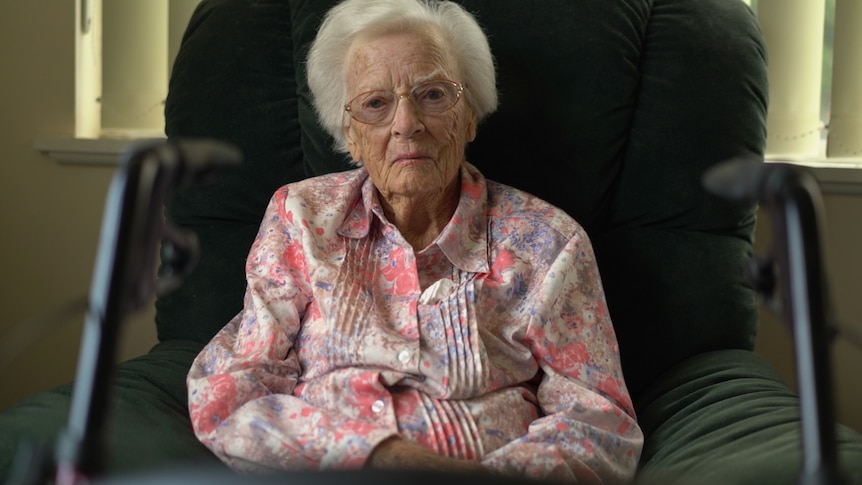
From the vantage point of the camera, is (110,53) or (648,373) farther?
(110,53)

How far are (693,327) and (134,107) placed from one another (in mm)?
1401

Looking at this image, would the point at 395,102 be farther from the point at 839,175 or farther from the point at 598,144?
the point at 839,175

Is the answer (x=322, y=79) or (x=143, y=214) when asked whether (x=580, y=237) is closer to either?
(x=322, y=79)

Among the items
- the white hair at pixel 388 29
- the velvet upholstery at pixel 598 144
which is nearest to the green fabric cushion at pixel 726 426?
the velvet upholstery at pixel 598 144

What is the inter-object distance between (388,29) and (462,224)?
0.35 metres

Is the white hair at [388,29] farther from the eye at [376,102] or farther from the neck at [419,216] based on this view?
the neck at [419,216]

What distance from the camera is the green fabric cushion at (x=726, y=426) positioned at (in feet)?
3.90

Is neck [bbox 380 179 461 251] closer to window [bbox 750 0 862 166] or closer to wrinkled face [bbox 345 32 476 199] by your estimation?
wrinkled face [bbox 345 32 476 199]

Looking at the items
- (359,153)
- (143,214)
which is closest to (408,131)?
(359,153)

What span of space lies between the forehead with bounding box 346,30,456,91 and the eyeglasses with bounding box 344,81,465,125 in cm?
1

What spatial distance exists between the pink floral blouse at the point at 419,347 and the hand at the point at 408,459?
20 mm

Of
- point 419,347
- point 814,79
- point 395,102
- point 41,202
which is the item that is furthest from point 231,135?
point 814,79

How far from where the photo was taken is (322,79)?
1725 millimetres

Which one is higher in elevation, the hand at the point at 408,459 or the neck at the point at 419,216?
the neck at the point at 419,216
